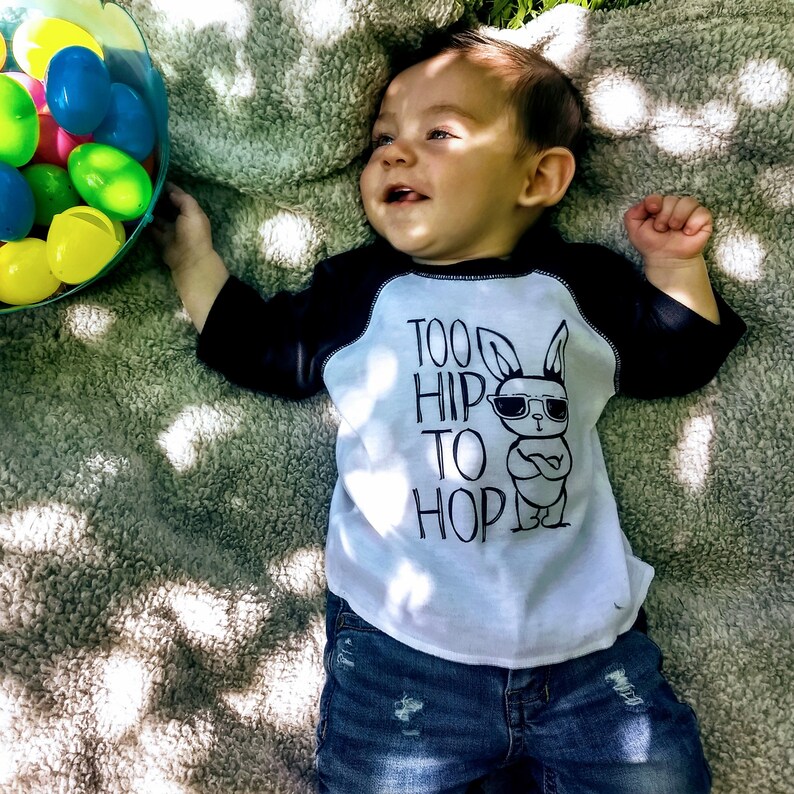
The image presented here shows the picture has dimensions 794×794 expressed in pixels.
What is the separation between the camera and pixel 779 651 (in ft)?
4.01

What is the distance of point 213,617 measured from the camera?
3.88 feet

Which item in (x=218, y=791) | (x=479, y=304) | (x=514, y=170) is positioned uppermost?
(x=514, y=170)

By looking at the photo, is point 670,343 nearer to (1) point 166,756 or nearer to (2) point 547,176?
(2) point 547,176

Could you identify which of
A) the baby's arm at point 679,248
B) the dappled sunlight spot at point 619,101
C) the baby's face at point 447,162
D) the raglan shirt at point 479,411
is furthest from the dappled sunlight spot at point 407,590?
the dappled sunlight spot at point 619,101

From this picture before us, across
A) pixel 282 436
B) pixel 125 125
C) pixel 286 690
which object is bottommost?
pixel 286 690

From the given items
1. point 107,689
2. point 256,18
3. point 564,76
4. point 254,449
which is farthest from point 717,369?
point 107,689

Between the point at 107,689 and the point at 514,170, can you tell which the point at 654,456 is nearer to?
the point at 514,170

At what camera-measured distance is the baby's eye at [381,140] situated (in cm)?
125

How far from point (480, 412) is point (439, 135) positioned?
0.44 meters

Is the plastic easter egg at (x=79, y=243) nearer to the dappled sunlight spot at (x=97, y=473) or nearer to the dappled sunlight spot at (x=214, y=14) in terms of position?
the dappled sunlight spot at (x=97, y=473)

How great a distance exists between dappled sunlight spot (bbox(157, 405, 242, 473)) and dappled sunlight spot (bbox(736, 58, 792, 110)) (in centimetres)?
101

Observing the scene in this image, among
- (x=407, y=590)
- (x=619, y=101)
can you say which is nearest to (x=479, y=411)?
(x=407, y=590)

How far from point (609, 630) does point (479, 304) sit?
520mm

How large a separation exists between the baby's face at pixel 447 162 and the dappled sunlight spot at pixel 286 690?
66cm
